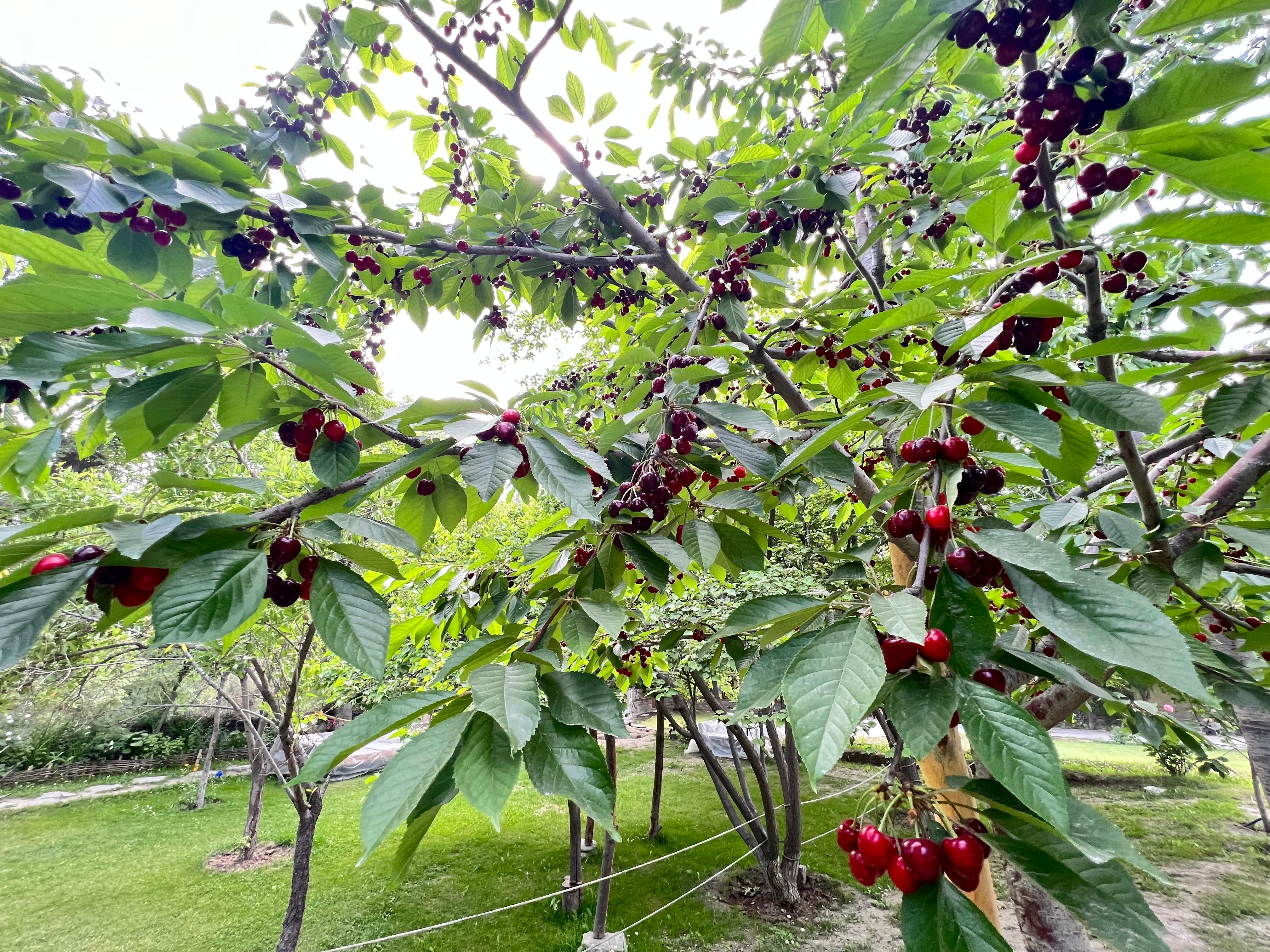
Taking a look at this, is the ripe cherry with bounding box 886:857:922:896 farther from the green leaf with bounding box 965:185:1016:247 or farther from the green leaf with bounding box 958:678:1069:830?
the green leaf with bounding box 965:185:1016:247

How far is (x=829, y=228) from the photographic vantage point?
1.98 m

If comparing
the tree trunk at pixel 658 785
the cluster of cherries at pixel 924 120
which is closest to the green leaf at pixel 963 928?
the cluster of cherries at pixel 924 120

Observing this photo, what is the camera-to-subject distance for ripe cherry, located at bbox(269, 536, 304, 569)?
840 mm

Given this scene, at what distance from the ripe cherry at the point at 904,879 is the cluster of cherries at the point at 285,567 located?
923 millimetres

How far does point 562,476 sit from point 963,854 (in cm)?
74

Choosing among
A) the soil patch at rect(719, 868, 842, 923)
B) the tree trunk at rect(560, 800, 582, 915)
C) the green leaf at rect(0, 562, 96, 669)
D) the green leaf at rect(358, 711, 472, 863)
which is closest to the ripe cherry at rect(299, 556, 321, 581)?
the green leaf at rect(0, 562, 96, 669)

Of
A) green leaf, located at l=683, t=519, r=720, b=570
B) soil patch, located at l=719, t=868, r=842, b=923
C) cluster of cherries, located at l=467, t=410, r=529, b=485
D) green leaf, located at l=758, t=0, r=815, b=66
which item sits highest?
green leaf, located at l=758, t=0, r=815, b=66

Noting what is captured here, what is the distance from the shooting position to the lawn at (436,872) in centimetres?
495

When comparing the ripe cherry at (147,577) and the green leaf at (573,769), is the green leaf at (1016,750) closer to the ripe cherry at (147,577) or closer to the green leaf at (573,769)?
the green leaf at (573,769)

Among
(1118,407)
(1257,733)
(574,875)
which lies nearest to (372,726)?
(1118,407)

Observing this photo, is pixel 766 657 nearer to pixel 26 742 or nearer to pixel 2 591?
pixel 2 591

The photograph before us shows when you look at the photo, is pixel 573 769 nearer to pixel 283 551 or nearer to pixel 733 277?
pixel 283 551

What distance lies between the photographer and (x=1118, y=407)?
2.97ft

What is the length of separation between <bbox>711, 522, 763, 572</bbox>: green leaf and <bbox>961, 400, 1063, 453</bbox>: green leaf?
616mm
